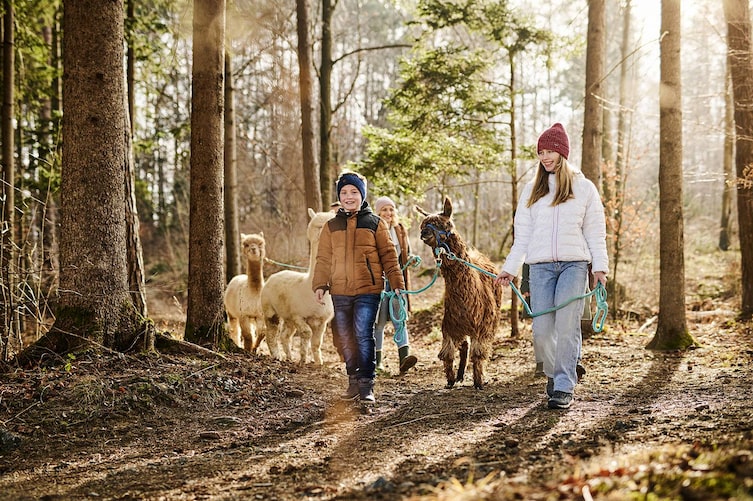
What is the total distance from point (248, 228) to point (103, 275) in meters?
20.4

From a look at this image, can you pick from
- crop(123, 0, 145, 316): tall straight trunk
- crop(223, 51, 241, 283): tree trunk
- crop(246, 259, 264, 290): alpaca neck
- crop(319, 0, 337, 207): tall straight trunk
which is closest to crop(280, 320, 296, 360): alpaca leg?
crop(246, 259, 264, 290): alpaca neck

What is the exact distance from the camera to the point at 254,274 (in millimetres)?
9602

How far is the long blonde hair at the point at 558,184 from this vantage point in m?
5.42

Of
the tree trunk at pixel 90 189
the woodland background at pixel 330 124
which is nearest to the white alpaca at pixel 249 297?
the woodland background at pixel 330 124

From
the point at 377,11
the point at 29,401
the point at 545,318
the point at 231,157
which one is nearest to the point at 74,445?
the point at 29,401

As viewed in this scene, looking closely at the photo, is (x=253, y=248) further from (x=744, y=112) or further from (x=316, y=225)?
(x=744, y=112)

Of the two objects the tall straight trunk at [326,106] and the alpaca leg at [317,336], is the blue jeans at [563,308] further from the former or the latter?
the tall straight trunk at [326,106]

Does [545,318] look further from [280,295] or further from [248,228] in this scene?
[248,228]

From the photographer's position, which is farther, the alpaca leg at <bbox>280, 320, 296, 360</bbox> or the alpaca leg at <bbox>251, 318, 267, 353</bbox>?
the alpaca leg at <bbox>251, 318, 267, 353</bbox>

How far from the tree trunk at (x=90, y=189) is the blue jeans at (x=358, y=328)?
84.0 inches

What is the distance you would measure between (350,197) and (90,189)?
8.17ft

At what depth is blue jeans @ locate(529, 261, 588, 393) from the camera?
540 centimetres

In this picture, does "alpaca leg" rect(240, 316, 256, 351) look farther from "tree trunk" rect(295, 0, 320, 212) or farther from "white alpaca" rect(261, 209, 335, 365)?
"tree trunk" rect(295, 0, 320, 212)

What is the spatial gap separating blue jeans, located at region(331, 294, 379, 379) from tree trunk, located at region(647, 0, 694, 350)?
15.9 feet
